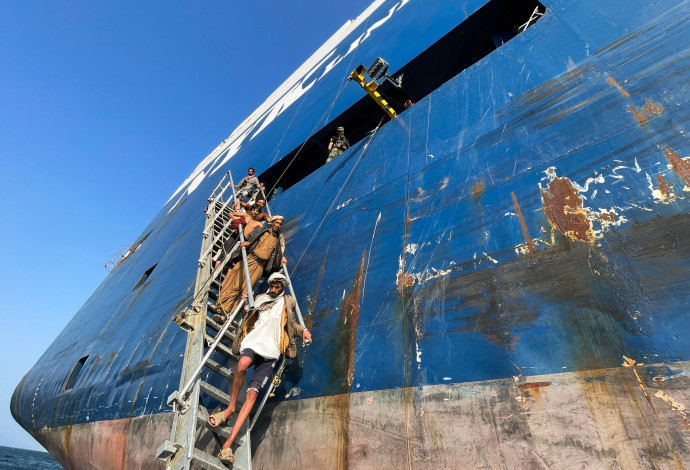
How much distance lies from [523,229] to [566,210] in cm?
30

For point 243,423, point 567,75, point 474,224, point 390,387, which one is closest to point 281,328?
point 243,423

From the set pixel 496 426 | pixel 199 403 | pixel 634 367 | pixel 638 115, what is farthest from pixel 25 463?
pixel 638 115

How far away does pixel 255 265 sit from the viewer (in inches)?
175

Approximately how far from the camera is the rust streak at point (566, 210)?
2350 mm

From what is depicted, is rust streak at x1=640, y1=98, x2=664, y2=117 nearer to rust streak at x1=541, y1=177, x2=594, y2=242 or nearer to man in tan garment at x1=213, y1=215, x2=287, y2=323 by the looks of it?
rust streak at x1=541, y1=177, x2=594, y2=242

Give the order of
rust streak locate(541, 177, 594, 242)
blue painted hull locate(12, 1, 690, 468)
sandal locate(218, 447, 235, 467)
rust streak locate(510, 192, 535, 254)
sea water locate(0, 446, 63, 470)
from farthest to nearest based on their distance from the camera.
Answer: sea water locate(0, 446, 63, 470), sandal locate(218, 447, 235, 467), rust streak locate(510, 192, 535, 254), rust streak locate(541, 177, 594, 242), blue painted hull locate(12, 1, 690, 468)

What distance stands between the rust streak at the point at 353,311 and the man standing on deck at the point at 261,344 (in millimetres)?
415

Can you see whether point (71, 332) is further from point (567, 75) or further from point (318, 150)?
point (567, 75)

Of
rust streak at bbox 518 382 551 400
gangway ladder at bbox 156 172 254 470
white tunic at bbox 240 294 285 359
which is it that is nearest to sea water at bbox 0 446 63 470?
gangway ladder at bbox 156 172 254 470

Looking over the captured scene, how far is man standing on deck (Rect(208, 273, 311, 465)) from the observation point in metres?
2.98

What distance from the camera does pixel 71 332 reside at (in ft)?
46.7

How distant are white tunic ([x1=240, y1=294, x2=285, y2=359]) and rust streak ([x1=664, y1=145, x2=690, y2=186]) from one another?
10.2 ft

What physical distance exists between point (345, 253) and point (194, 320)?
2.10 m

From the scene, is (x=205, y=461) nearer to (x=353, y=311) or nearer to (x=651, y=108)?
(x=353, y=311)
